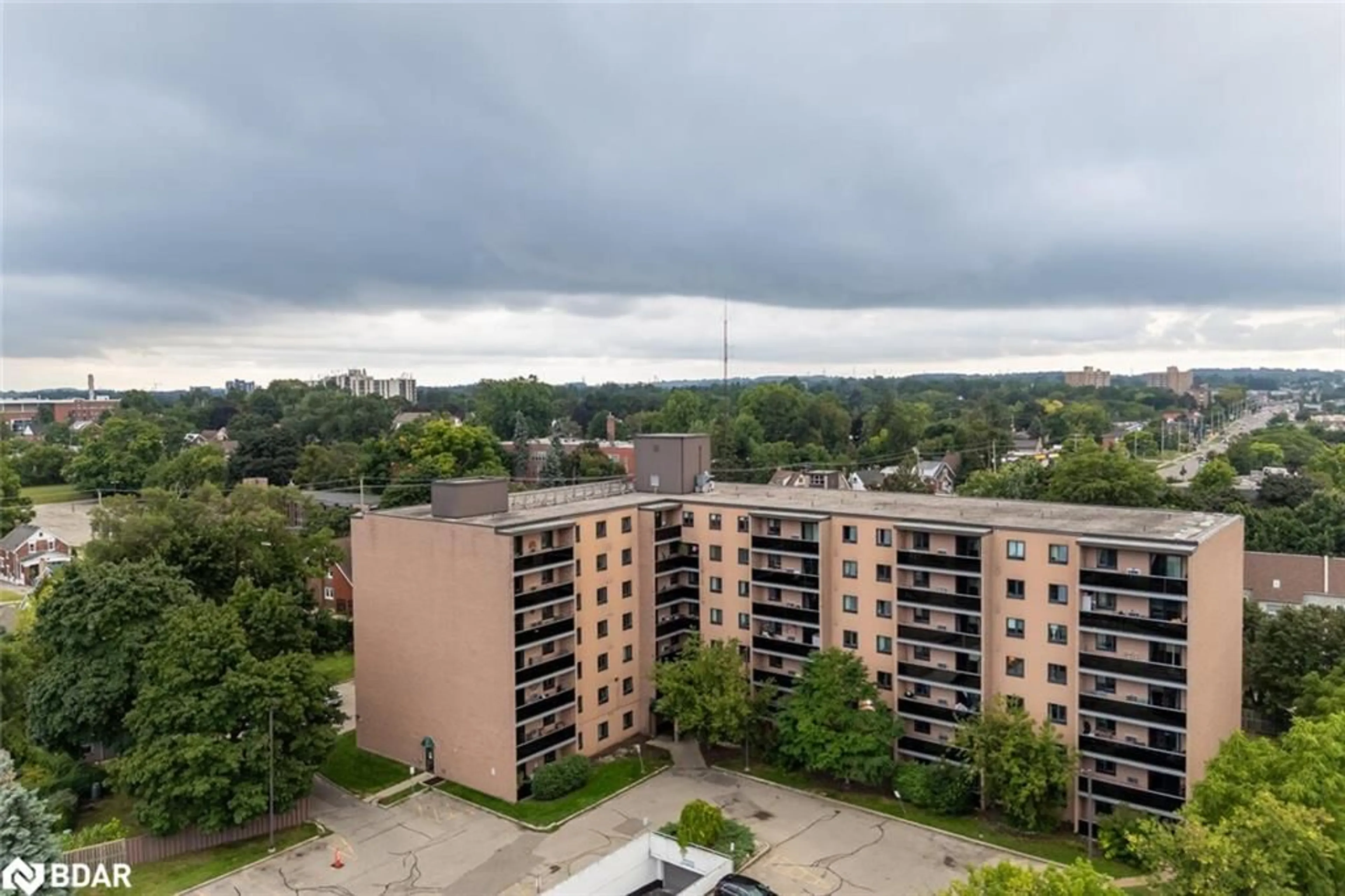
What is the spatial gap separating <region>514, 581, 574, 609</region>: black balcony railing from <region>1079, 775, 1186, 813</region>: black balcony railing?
20.2m

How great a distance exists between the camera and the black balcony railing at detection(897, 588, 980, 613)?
1314 inches

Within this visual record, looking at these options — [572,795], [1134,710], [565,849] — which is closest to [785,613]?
[572,795]

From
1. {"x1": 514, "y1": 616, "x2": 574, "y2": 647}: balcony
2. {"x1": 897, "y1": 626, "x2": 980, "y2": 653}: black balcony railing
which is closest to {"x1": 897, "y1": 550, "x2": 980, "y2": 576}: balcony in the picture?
{"x1": 897, "y1": 626, "x2": 980, "y2": 653}: black balcony railing

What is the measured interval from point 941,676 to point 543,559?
1607 centimetres

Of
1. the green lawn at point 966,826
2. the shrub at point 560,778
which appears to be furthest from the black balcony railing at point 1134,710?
the shrub at point 560,778

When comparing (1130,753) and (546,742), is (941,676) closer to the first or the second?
(1130,753)

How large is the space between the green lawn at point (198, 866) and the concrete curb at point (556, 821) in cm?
499

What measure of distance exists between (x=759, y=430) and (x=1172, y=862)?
3903 inches

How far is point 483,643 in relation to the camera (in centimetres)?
3472

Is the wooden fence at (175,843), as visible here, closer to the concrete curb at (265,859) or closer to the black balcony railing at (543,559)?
the concrete curb at (265,859)

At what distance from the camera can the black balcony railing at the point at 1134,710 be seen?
29594 mm

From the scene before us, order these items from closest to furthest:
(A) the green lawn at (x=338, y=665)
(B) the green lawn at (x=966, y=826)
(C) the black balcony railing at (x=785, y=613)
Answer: (B) the green lawn at (x=966, y=826) < (C) the black balcony railing at (x=785, y=613) < (A) the green lawn at (x=338, y=665)

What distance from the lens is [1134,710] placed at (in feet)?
99.8

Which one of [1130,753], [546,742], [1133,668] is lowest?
[546,742]
